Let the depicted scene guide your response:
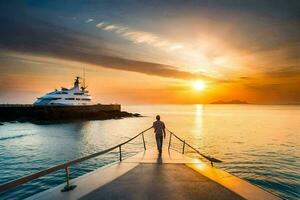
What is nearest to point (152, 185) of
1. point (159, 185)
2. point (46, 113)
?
point (159, 185)

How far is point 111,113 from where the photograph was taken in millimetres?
101062

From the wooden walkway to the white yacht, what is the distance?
90922 millimetres

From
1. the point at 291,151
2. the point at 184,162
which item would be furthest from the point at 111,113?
the point at 184,162

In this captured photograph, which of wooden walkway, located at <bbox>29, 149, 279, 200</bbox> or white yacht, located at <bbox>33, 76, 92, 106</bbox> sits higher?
white yacht, located at <bbox>33, 76, 92, 106</bbox>

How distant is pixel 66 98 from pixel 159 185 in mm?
95532

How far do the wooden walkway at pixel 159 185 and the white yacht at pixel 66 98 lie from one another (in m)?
90.9

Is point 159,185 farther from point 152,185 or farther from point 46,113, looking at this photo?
point 46,113

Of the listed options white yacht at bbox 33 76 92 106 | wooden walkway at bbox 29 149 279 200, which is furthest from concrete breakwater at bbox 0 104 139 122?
wooden walkway at bbox 29 149 279 200

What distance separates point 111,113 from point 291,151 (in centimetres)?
7718

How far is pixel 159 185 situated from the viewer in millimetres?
7656

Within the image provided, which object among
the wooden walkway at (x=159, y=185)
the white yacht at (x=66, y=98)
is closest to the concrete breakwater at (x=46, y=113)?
the white yacht at (x=66, y=98)

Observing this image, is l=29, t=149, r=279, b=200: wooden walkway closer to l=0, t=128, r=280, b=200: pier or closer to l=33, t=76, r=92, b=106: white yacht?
l=0, t=128, r=280, b=200: pier

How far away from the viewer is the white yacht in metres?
94.8

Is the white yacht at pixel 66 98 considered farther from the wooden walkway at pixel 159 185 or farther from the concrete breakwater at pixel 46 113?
the wooden walkway at pixel 159 185
